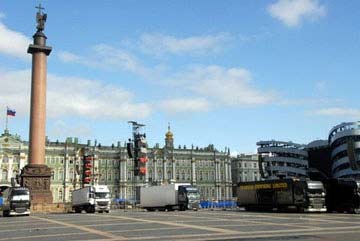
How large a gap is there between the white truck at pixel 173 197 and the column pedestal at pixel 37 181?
1325 cm

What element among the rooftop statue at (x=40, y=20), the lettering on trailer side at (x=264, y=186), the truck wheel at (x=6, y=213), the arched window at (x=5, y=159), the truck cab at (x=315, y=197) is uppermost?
the rooftop statue at (x=40, y=20)

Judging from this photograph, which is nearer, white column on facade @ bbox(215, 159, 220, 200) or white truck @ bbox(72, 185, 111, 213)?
white truck @ bbox(72, 185, 111, 213)

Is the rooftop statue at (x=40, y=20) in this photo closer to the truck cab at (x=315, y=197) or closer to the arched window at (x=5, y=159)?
the truck cab at (x=315, y=197)

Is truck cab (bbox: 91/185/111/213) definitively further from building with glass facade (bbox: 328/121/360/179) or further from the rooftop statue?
building with glass facade (bbox: 328/121/360/179)

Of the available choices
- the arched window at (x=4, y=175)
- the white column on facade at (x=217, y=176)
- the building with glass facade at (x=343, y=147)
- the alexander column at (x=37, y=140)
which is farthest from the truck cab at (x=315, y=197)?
the white column on facade at (x=217, y=176)

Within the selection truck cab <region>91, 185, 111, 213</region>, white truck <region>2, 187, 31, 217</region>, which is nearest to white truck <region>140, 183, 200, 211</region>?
truck cab <region>91, 185, 111, 213</region>

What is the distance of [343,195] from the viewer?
47031 millimetres

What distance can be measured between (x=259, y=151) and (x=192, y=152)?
28883mm

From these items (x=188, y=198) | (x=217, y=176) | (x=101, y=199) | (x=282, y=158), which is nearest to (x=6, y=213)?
(x=101, y=199)

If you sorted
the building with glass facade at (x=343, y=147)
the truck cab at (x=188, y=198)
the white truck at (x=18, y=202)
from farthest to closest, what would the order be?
the building with glass facade at (x=343, y=147)
the truck cab at (x=188, y=198)
the white truck at (x=18, y=202)

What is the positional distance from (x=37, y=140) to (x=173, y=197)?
1783 centimetres

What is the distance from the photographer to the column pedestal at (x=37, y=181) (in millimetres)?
57219

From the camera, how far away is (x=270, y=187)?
2004 inches

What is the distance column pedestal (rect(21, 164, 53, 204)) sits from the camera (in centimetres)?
5722
